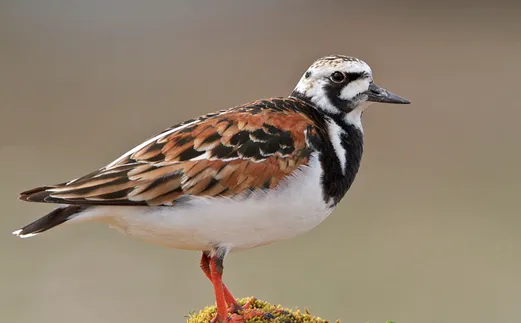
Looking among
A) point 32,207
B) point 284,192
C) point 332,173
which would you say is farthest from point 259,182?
point 32,207

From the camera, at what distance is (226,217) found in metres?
3.48

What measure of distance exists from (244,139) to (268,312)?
0.88m

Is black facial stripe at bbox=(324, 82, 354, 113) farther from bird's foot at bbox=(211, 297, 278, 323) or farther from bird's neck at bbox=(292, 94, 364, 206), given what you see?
bird's foot at bbox=(211, 297, 278, 323)

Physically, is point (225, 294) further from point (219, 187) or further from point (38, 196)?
point (38, 196)

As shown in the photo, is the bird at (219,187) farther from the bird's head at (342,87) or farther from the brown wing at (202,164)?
the bird's head at (342,87)

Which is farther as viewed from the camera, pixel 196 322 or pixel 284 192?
pixel 196 322

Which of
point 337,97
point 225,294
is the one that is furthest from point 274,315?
point 337,97

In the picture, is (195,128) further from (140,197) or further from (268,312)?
(268,312)

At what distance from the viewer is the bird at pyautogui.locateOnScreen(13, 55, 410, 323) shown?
346 centimetres

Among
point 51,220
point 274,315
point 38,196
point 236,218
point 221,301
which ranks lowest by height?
point 274,315

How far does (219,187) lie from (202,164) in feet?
0.44

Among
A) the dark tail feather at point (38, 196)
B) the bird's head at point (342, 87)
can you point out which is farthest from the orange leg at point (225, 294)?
the bird's head at point (342, 87)

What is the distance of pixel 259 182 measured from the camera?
11.6 feet

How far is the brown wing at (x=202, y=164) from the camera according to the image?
3445 millimetres
